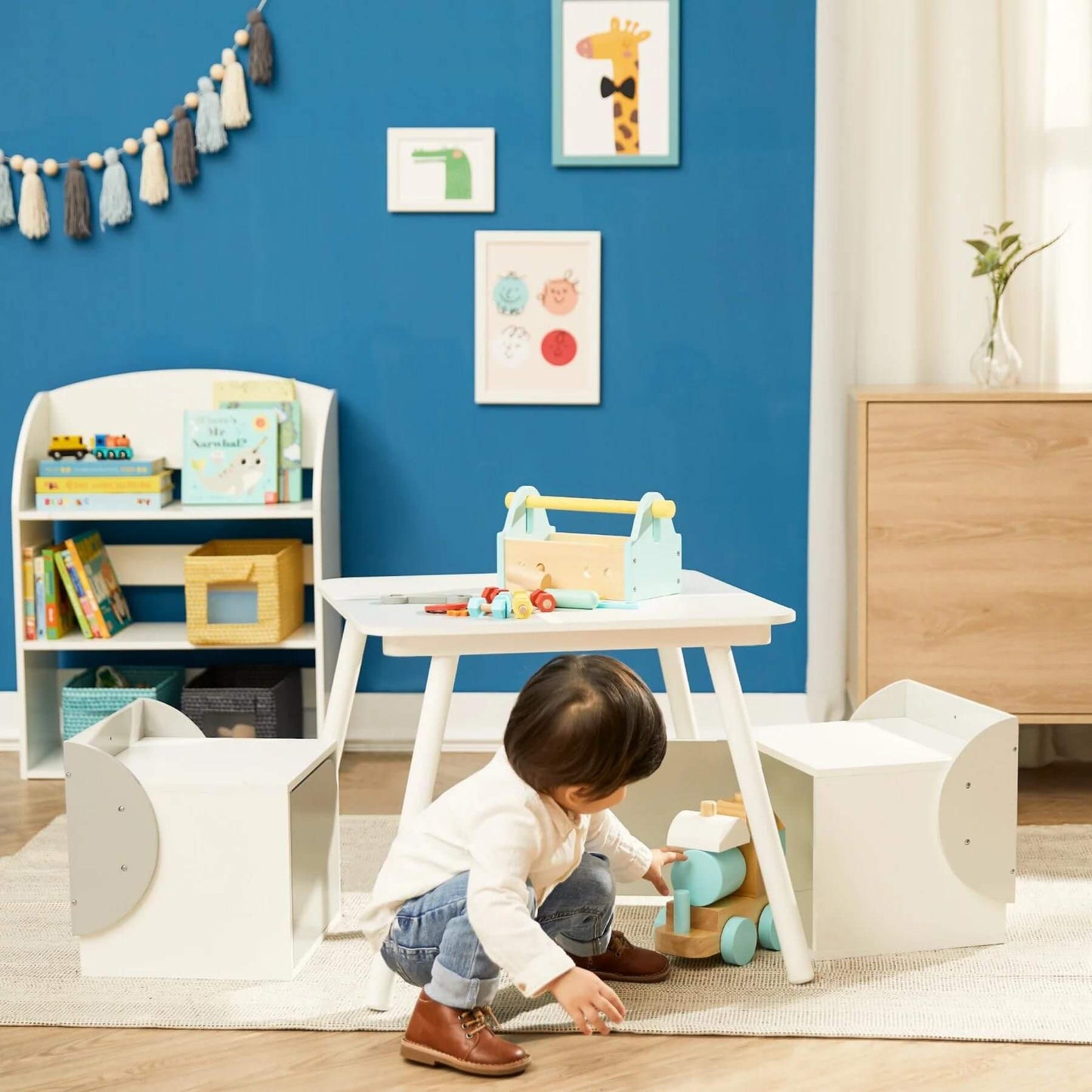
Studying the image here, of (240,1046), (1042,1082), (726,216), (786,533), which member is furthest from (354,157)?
(1042,1082)

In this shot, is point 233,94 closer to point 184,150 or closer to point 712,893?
point 184,150

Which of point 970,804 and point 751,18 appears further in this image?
point 751,18

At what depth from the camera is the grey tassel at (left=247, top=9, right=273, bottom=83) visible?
10.6 feet

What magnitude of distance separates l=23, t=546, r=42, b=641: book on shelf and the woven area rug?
107cm

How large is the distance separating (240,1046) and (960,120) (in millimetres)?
2540

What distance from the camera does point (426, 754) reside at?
1.85m

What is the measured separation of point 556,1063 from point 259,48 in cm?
239

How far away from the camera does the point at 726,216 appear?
331 centimetres

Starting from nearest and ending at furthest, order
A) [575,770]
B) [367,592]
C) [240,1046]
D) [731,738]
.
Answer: [575,770], [240,1046], [731,738], [367,592]

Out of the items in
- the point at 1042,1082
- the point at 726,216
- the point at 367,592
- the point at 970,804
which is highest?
the point at 726,216

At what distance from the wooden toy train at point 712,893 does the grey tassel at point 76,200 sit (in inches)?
82.5

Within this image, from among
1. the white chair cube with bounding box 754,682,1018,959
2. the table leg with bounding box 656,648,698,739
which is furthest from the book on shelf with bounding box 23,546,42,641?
the white chair cube with bounding box 754,682,1018,959

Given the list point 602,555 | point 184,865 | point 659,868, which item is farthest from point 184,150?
point 659,868

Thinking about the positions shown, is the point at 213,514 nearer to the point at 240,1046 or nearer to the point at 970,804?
the point at 240,1046
